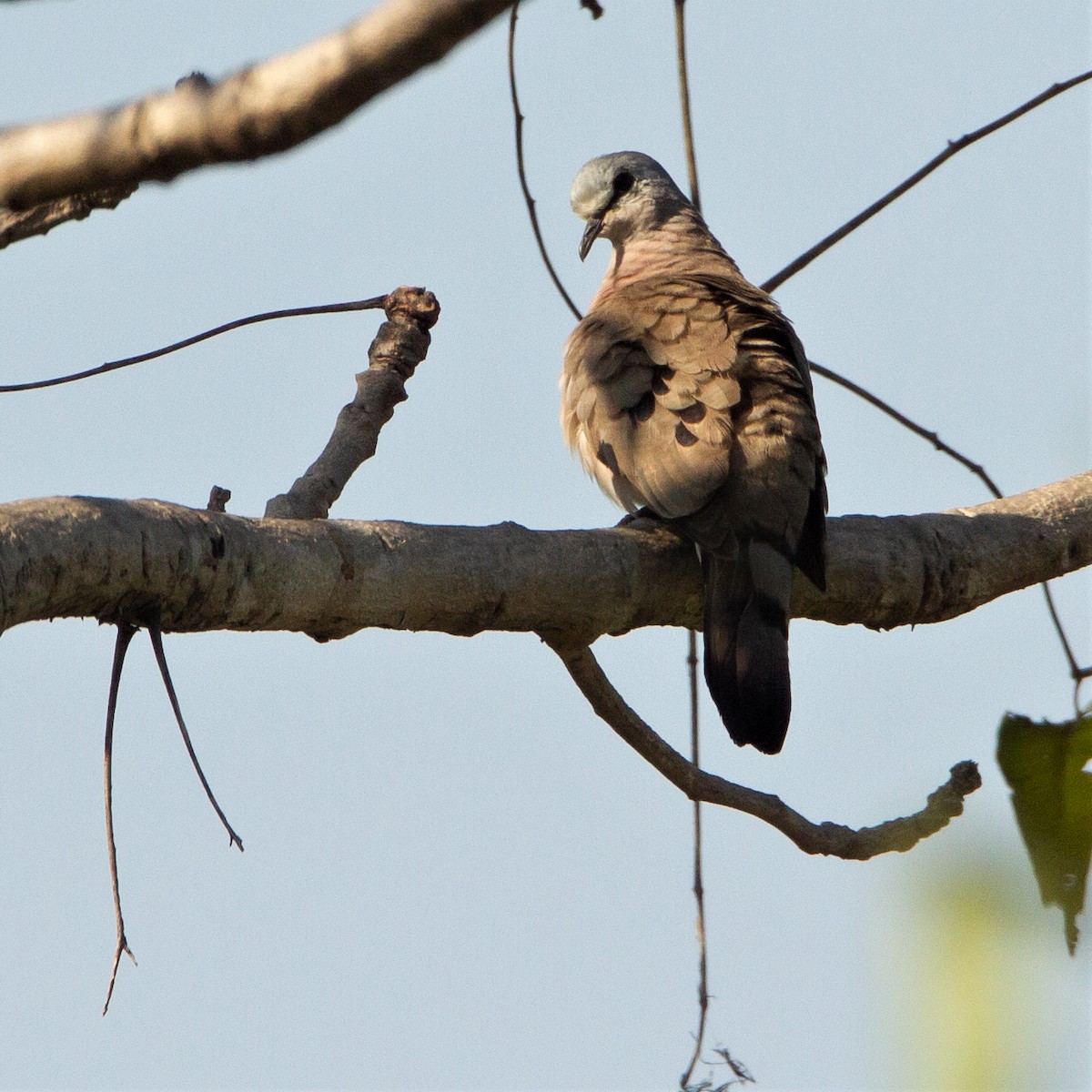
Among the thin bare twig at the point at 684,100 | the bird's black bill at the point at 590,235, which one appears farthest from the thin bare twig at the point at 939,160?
the bird's black bill at the point at 590,235

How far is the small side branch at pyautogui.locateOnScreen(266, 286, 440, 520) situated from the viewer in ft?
10.5

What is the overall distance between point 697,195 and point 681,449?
2.32ft

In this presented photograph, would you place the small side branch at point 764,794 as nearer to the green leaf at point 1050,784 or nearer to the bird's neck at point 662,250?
the green leaf at point 1050,784

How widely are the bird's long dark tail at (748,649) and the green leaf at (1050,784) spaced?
64cm

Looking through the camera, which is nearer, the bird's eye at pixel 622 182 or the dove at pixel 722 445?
the dove at pixel 722 445

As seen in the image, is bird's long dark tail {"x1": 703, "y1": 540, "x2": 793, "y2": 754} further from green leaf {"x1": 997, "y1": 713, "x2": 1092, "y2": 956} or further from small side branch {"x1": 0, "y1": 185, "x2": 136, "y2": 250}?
small side branch {"x1": 0, "y1": 185, "x2": 136, "y2": 250}

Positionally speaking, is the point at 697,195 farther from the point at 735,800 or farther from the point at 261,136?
the point at 261,136

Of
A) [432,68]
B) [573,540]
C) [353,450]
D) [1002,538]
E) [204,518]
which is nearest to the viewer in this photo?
[432,68]

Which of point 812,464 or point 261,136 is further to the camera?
point 812,464

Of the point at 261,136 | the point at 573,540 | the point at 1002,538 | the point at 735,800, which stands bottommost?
the point at 735,800

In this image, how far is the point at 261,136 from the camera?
128cm

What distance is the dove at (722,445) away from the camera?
3.39m

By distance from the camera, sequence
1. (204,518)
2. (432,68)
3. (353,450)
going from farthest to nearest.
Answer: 1. (353,450)
2. (204,518)
3. (432,68)

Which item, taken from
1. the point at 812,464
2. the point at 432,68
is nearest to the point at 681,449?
the point at 812,464
